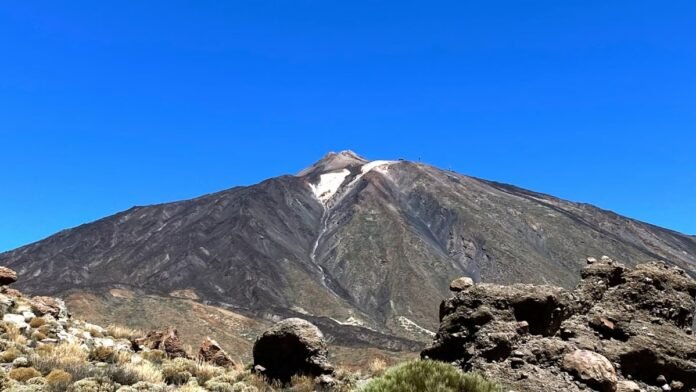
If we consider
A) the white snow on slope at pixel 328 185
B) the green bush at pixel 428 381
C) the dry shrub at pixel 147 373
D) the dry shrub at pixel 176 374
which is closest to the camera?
the green bush at pixel 428 381

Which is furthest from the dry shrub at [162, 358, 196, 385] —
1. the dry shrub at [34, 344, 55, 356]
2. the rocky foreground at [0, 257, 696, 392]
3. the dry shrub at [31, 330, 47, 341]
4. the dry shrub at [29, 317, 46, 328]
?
the dry shrub at [29, 317, 46, 328]

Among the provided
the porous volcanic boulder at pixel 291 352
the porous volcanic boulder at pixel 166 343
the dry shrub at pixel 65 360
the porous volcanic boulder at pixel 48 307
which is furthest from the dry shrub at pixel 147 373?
the porous volcanic boulder at pixel 48 307

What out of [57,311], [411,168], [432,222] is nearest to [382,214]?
[432,222]

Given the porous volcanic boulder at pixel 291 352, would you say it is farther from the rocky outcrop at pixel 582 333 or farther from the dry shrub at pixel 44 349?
the dry shrub at pixel 44 349

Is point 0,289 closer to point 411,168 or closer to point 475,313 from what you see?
point 475,313

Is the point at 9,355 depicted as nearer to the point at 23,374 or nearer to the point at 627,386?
the point at 23,374

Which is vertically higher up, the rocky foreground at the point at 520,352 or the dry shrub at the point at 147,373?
the rocky foreground at the point at 520,352

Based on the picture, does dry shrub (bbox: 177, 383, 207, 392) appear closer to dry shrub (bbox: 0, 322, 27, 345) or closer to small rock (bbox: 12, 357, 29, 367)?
small rock (bbox: 12, 357, 29, 367)
